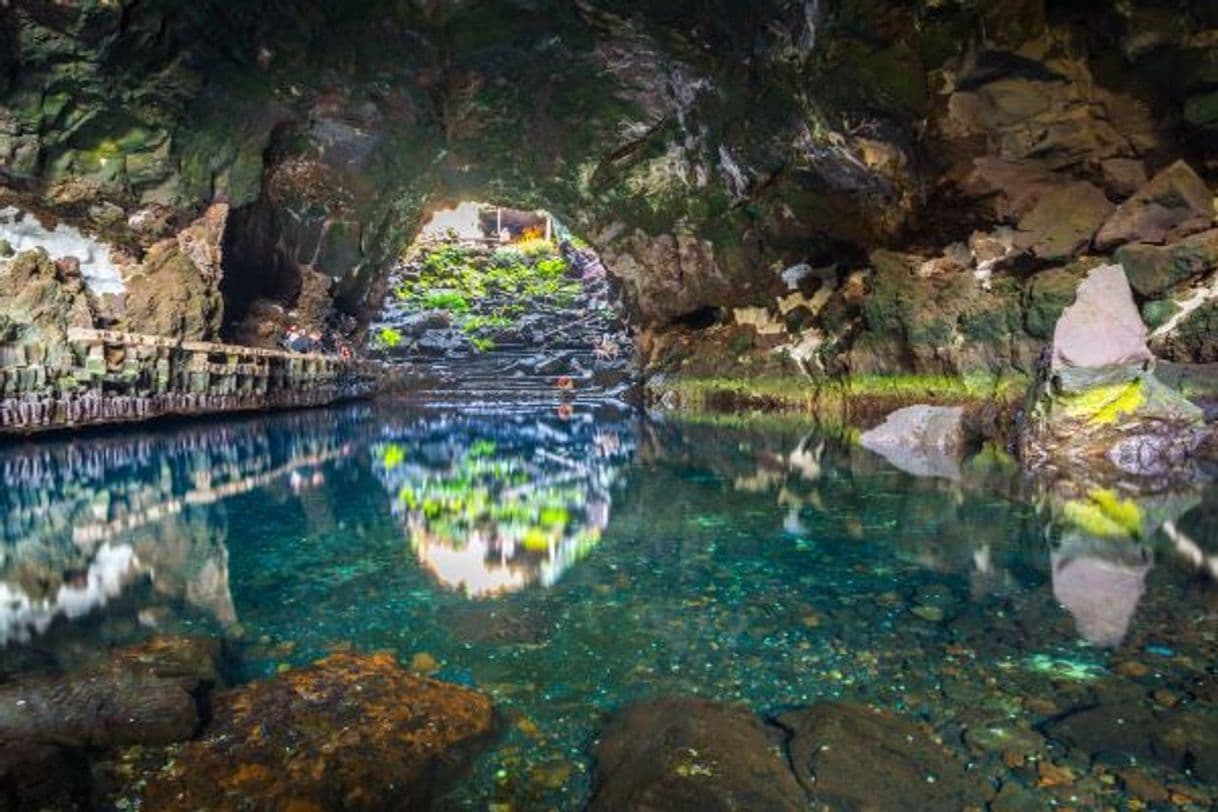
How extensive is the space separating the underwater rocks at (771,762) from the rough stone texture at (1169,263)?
37.2 ft

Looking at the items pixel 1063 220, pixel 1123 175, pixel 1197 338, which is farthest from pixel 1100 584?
pixel 1063 220

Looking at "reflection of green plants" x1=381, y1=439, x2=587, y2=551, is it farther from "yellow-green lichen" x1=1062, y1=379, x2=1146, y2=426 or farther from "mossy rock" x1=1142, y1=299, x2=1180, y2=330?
"mossy rock" x1=1142, y1=299, x2=1180, y2=330

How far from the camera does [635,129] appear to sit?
17.1 meters

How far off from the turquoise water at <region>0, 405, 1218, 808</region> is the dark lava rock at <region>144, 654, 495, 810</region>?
0.16 metres

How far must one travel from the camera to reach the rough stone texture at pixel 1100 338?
8.81 m

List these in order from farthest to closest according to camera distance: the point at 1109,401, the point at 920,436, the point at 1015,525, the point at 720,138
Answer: the point at 720,138
the point at 920,436
the point at 1109,401
the point at 1015,525

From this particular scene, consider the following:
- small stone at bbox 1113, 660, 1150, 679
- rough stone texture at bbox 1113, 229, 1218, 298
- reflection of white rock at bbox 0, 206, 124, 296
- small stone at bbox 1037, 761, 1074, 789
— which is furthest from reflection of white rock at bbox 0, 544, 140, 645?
rough stone texture at bbox 1113, 229, 1218, 298

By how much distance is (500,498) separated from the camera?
23.8 feet

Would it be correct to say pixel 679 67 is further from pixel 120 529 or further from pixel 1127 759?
pixel 1127 759

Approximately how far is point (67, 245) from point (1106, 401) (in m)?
18.2

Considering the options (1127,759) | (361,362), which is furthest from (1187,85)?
(361,362)

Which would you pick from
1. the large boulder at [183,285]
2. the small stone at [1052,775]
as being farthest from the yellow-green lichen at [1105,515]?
the large boulder at [183,285]

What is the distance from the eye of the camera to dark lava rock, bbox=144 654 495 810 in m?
2.20

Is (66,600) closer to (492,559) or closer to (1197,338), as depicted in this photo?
(492,559)
